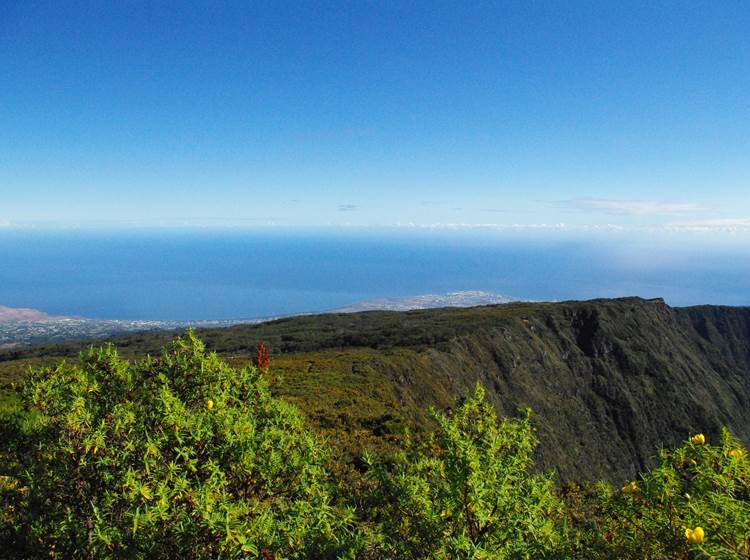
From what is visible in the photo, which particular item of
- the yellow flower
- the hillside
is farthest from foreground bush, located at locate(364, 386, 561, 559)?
the hillside

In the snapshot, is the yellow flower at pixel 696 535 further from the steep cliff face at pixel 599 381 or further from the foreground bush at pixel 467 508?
the steep cliff face at pixel 599 381

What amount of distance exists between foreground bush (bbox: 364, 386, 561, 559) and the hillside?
15.4 metres

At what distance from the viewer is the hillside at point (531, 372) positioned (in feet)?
110

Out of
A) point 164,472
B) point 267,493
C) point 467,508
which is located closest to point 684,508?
point 467,508

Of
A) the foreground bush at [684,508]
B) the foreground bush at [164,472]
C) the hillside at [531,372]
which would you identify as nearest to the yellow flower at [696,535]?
the foreground bush at [684,508]

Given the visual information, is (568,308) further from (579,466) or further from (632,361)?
(579,466)

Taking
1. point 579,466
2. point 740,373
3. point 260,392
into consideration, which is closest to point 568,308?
point 579,466

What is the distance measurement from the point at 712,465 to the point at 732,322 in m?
149

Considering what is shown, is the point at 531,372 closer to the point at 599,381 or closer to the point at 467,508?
the point at 599,381

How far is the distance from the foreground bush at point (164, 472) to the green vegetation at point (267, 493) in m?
0.03

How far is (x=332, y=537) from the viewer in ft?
16.9

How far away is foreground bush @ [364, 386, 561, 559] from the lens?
5.33 m

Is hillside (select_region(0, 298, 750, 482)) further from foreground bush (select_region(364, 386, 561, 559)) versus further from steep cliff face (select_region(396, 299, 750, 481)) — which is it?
foreground bush (select_region(364, 386, 561, 559))

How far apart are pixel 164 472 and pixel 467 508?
380 cm
